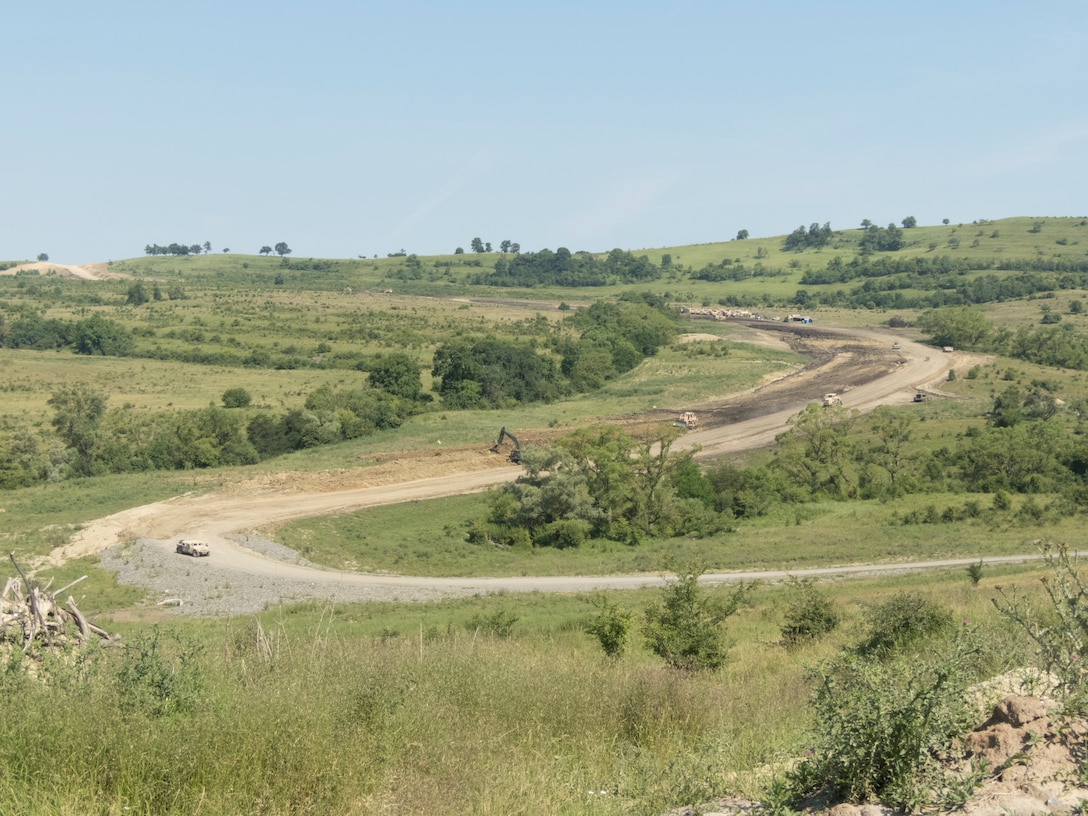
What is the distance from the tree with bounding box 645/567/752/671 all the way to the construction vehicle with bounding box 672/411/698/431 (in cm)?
5741

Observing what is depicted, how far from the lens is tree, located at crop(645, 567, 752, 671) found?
16.6 m

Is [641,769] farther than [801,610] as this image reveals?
No

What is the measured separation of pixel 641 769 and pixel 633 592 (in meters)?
26.7

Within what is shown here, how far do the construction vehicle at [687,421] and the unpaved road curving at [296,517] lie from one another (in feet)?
3.21

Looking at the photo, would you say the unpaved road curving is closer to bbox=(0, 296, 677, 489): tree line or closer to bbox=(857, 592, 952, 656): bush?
bbox=(0, 296, 677, 489): tree line

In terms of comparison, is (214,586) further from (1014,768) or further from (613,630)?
(1014,768)

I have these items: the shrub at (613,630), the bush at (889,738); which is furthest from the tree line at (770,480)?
the bush at (889,738)

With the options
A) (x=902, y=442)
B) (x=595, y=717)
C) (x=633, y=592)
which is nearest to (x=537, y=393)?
(x=902, y=442)

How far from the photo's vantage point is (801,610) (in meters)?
21.3

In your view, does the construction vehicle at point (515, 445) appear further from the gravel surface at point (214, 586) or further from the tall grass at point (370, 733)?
the tall grass at point (370, 733)

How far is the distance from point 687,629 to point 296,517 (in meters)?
36.2

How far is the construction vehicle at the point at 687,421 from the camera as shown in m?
75.8

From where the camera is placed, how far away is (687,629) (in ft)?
56.5

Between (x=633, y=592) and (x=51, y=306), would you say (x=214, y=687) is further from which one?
(x=51, y=306)
